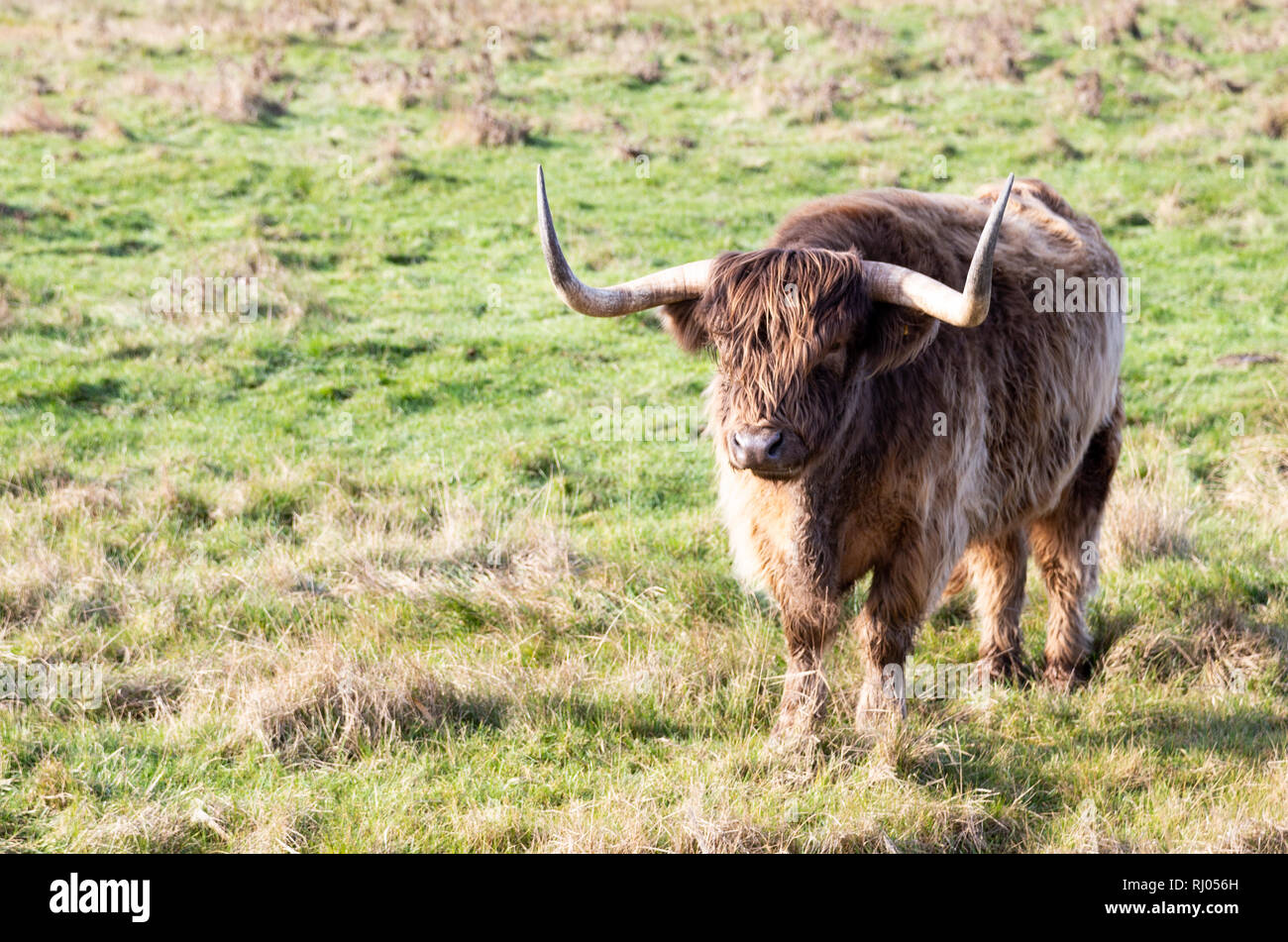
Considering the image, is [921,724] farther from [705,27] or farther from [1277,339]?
[705,27]

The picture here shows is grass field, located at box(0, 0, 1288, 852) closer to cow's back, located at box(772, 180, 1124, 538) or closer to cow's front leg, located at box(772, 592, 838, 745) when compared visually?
cow's front leg, located at box(772, 592, 838, 745)

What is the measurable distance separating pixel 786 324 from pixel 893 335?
1.38 ft

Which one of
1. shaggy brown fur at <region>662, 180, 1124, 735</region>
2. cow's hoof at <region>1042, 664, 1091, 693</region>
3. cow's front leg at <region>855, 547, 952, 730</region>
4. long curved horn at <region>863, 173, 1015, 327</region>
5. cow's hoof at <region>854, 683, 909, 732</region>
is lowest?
cow's hoof at <region>1042, 664, 1091, 693</region>

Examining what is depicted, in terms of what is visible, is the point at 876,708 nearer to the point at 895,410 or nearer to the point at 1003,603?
the point at 895,410

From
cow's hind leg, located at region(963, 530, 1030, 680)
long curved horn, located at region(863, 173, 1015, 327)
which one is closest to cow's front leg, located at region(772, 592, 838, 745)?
long curved horn, located at region(863, 173, 1015, 327)

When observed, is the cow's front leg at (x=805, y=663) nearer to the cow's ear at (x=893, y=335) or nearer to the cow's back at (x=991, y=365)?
the cow's back at (x=991, y=365)

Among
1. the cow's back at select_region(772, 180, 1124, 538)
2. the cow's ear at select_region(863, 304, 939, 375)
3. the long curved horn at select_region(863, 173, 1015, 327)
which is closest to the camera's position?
the long curved horn at select_region(863, 173, 1015, 327)

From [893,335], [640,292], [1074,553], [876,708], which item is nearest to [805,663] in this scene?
[876,708]

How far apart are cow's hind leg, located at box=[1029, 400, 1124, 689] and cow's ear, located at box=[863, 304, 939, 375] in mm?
2275

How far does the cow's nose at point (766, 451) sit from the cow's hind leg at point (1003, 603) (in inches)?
85.8

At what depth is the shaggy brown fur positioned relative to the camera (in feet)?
14.3

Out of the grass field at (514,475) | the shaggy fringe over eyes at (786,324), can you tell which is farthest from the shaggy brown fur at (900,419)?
the grass field at (514,475)

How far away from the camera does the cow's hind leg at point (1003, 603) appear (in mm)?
6125
